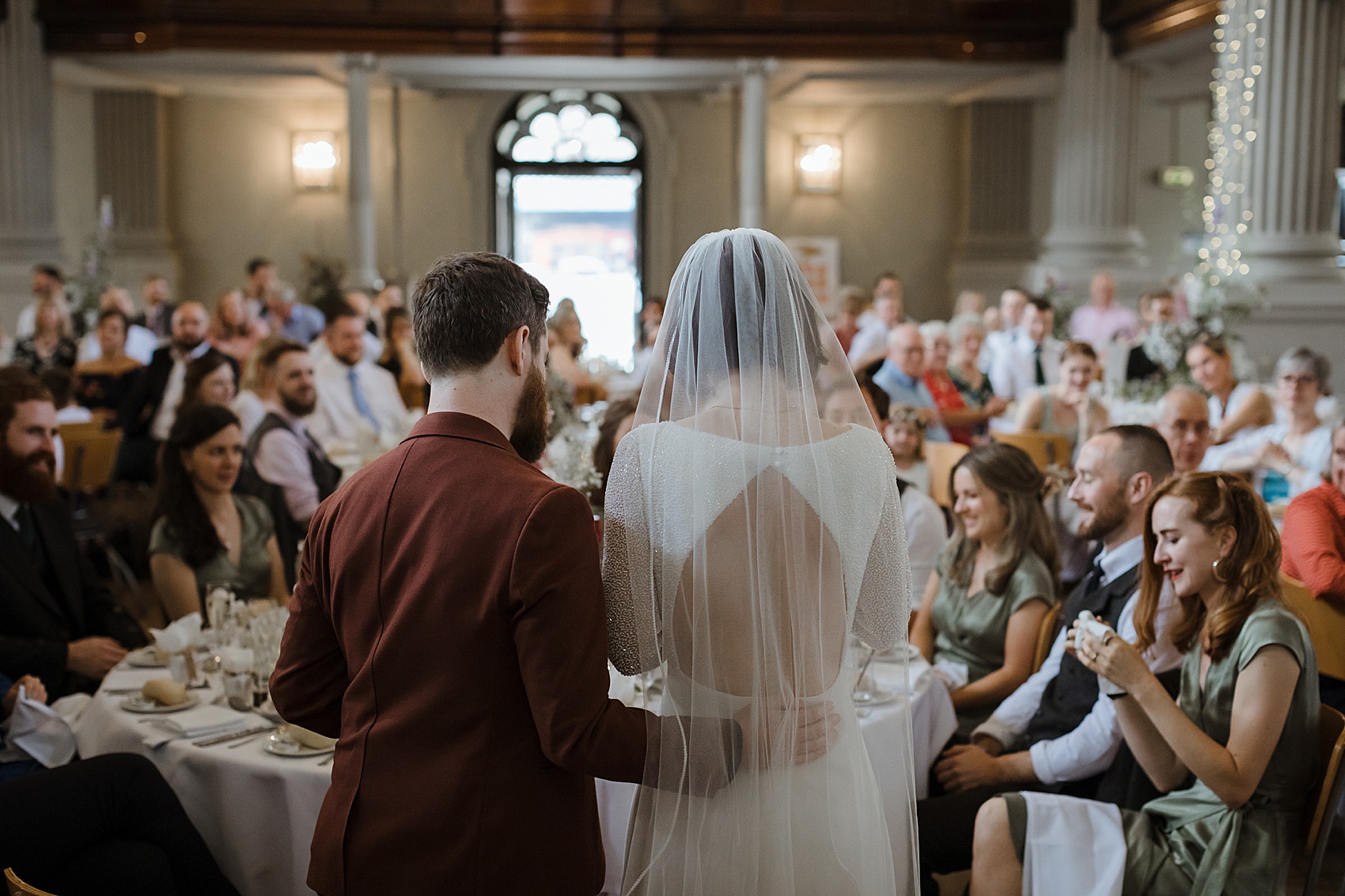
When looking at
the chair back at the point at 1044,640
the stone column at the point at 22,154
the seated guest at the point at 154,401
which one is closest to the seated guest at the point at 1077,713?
the chair back at the point at 1044,640

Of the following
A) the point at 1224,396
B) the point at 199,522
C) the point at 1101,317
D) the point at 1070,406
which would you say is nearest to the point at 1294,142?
the point at 1101,317

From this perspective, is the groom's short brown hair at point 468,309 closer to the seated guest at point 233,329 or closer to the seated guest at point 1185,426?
the seated guest at point 1185,426

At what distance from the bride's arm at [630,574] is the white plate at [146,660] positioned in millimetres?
1770

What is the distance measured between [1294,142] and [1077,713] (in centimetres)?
722

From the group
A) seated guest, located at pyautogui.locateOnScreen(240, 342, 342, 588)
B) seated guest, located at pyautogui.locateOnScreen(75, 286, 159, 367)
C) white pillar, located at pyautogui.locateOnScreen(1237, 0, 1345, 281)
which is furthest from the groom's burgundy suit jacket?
white pillar, located at pyautogui.locateOnScreen(1237, 0, 1345, 281)

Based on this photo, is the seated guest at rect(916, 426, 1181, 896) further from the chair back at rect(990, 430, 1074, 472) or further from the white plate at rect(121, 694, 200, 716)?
the chair back at rect(990, 430, 1074, 472)

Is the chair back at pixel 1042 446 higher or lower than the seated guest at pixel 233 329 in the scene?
lower

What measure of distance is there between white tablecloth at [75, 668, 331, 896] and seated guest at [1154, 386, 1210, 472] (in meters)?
3.59

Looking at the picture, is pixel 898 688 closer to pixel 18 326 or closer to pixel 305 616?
pixel 305 616

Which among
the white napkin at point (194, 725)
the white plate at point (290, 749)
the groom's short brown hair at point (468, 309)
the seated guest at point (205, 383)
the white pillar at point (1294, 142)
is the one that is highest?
the white pillar at point (1294, 142)

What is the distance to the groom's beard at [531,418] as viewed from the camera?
1882 millimetres

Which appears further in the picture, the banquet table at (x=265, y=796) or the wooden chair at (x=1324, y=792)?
the banquet table at (x=265, y=796)

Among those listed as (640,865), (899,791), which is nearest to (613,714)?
(640,865)

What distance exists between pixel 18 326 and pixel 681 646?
39.2 ft
